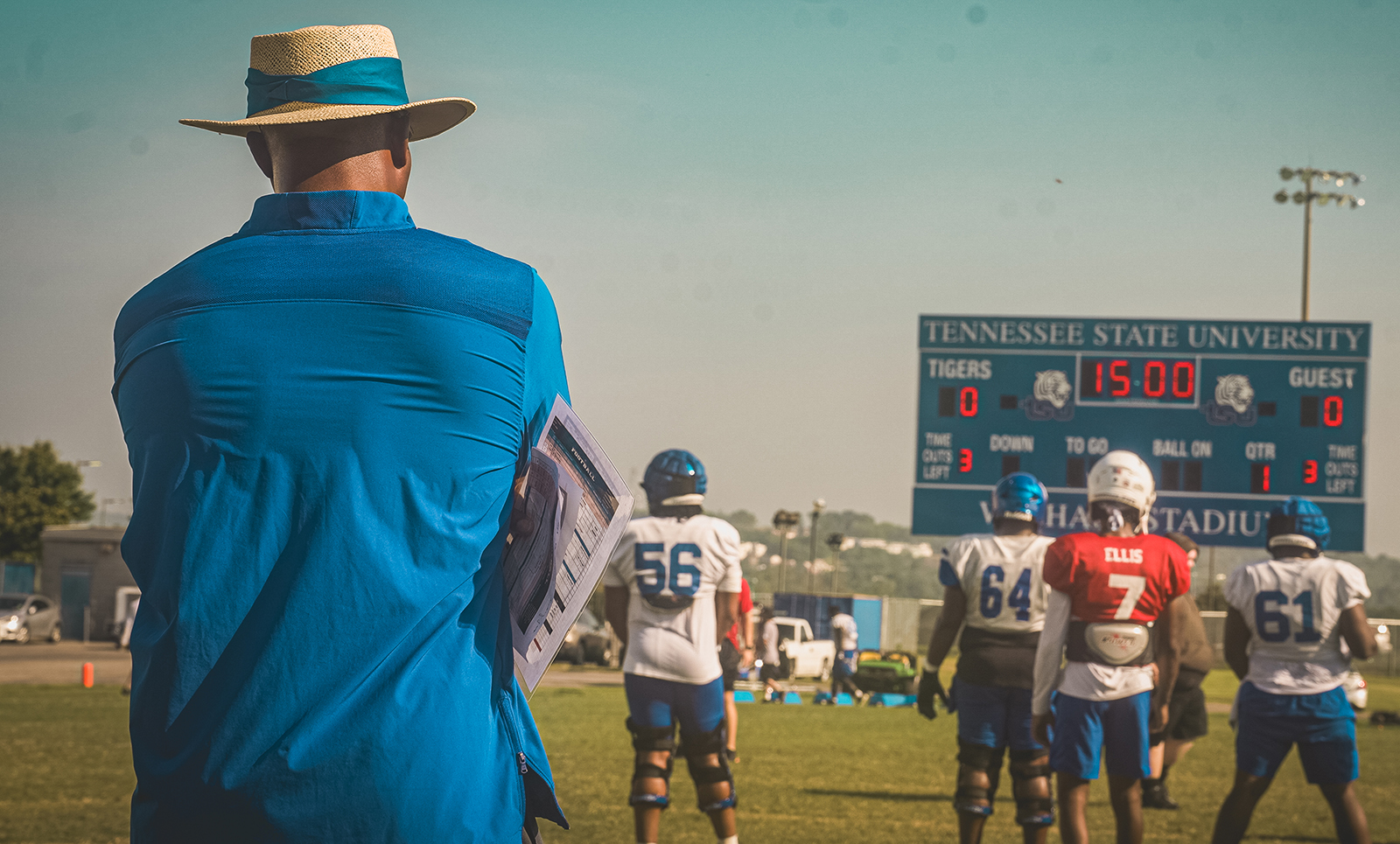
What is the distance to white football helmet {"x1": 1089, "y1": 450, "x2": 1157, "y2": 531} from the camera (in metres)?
7.28

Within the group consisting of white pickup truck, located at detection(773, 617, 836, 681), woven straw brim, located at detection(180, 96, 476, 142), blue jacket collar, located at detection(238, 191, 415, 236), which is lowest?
white pickup truck, located at detection(773, 617, 836, 681)

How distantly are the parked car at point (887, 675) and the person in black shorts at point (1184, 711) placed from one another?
13623 mm

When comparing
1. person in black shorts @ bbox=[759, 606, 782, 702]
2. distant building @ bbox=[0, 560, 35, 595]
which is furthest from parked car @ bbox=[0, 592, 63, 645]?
person in black shorts @ bbox=[759, 606, 782, 702]

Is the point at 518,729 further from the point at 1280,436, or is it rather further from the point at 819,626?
the point at 819,626

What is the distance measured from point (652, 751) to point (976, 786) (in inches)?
75.0

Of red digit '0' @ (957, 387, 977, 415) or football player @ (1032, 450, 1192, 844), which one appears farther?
red digit '0' @ (957, 387, 977, 415)

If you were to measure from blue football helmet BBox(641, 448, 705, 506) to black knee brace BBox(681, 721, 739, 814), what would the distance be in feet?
4.76

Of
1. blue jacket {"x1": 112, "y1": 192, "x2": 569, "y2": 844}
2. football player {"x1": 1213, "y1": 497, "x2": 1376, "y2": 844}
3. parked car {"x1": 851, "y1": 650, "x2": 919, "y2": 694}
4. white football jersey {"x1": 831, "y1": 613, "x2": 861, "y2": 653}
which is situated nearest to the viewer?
blue jacket {"x1": 112, "y1": 192, "x2": 569, "y2": 844}

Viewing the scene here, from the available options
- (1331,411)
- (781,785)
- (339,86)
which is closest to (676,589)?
(781,785)

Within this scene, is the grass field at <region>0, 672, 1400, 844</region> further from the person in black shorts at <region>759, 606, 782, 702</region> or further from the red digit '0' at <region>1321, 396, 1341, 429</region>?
the red digit '0' at <region>1321, 396, 1341, 429</region>

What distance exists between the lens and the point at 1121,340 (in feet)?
78.7

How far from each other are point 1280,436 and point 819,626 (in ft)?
67.9

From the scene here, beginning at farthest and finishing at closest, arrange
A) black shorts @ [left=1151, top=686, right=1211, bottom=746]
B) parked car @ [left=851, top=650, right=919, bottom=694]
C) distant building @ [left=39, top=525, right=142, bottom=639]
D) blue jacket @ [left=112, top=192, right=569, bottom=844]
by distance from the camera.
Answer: distant building @ [left=39, top=525, right=142, bottom=639], parked car @ [left=851, top=650, right=919, bottom=694], black shorts @ [left=1151, top=686, right=1211, bottom=746], blue jacket @ [left=112, top=192, right=569, bottom=844]

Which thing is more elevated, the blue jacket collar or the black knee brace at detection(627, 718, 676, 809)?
the blue jacket collar
